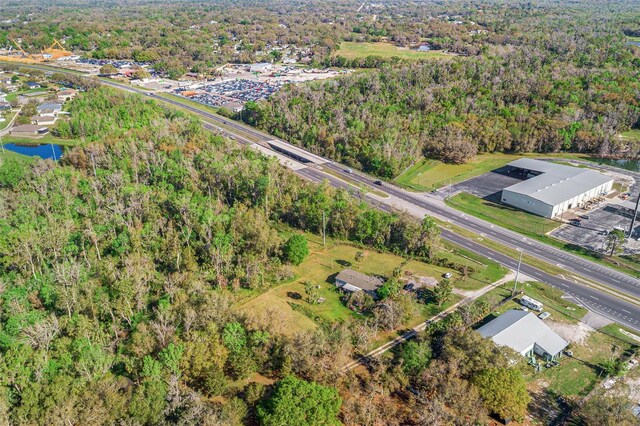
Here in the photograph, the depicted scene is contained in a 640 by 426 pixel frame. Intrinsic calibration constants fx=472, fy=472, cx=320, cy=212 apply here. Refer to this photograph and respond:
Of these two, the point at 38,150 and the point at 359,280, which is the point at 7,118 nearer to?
the point at 38,150

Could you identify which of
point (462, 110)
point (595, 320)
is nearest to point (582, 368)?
point (595, 320)

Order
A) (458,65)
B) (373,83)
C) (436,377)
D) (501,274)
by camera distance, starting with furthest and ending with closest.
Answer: (458,65) < (373,83) < (501,274) < (436,377)

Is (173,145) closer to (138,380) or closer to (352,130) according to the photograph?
(352,130)

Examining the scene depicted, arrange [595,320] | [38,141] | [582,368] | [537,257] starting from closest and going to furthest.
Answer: [582,368], [595,320], [537,257], [38,141]

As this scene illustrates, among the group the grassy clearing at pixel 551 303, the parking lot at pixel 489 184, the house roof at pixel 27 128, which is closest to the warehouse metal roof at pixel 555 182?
the parking lot at pixel 489 184

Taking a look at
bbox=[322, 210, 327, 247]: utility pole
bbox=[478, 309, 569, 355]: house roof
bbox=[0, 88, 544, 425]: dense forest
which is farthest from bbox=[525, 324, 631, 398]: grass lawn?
bbox=[322, 210, 327, 247]: utility pole

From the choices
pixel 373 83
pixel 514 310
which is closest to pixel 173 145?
pixel 373 83
